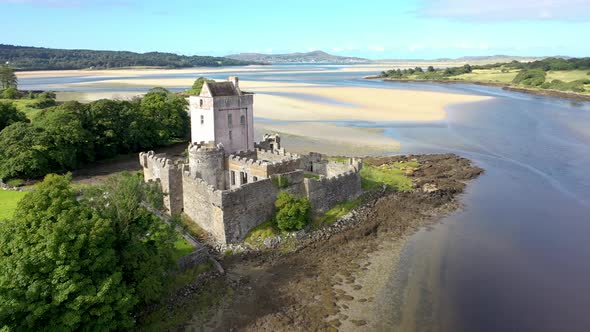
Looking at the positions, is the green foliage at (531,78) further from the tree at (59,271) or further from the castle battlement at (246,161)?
the tree at (59,271)

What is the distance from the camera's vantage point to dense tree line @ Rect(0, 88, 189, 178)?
35.0 meters

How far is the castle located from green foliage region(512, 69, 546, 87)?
103925mm

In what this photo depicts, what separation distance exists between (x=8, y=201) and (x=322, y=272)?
1827 centimetres

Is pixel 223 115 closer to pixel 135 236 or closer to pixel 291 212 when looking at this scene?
pixel 291 212

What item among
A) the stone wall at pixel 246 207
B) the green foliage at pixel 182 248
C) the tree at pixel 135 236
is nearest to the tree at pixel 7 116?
the green foliage at pixel 182 248

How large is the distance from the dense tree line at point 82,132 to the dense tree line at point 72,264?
72.5ft

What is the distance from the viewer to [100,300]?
44.2 feet

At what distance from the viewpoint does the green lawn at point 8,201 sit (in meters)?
23.1

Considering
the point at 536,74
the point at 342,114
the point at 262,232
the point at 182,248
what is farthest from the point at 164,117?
the point at 536,74

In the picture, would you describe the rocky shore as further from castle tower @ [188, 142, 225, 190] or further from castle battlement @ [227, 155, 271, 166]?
castle tower @ [188, 142, 225, 190]

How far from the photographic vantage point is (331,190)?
2712 cm

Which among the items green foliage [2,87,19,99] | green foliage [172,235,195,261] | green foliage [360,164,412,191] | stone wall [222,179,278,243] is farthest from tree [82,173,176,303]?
green foliage [2,87,19,99]

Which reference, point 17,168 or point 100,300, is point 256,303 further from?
point 17,168

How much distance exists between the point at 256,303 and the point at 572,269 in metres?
15.2
